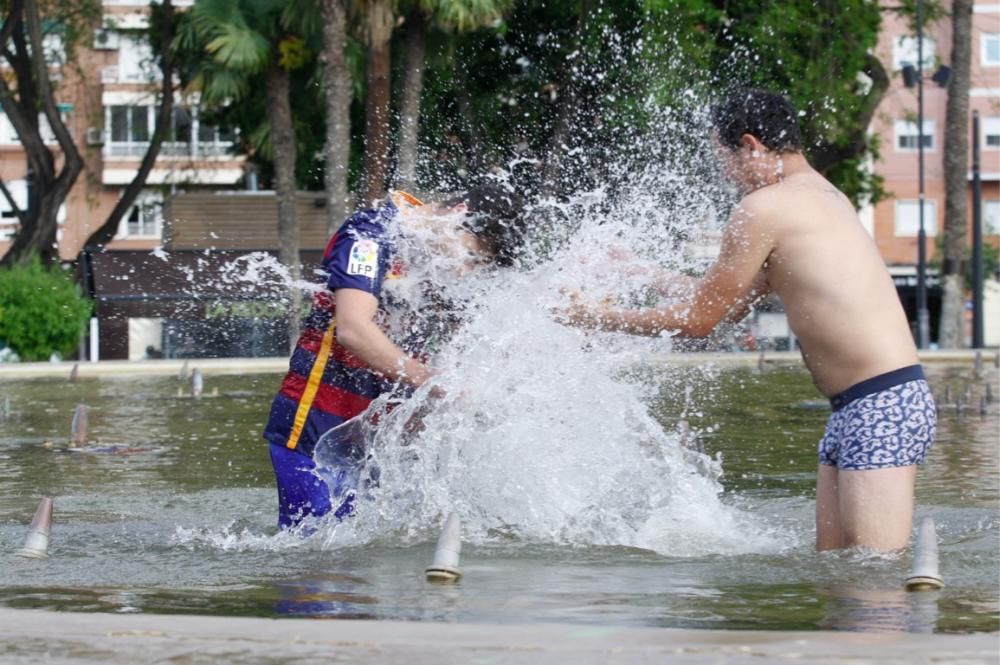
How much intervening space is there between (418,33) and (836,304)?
22.9 meters

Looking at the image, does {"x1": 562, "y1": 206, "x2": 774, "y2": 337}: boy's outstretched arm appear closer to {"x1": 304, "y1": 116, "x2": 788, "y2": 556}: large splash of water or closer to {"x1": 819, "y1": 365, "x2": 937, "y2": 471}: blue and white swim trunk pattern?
{"x1": 304, "y1": 116, "x2": 788, "y2": 556}: large splash of water

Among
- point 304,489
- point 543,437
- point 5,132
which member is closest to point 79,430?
point 543,437

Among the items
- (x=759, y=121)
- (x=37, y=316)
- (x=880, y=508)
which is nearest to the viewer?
(x=880, y=508)

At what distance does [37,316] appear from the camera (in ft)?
98.5

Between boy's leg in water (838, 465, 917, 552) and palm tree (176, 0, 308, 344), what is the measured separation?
24226mm

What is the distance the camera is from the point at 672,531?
702 cm

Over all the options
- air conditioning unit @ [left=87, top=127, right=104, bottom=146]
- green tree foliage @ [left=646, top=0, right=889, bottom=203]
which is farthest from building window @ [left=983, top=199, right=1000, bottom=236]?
air conditioning unit @ [left=87, top=127, right=104, bottom=146]

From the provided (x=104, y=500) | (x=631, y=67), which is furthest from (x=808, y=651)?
(x=631, y=67)

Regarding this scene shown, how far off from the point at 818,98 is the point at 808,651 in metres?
27.7

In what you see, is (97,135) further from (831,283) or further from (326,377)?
(831,283)

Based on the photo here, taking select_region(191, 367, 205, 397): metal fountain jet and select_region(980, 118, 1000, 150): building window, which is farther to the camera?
select_region(980, 118, 1000, 150): building window

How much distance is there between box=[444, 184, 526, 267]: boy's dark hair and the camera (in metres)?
6.17

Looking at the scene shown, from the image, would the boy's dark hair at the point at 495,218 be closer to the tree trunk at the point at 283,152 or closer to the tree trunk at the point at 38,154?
the tree trunk at the point at 283,152

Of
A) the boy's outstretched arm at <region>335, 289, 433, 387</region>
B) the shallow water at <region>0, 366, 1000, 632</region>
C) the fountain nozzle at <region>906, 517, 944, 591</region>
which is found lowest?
the shallow water at <region>0, 366, 1000, 632</region>
